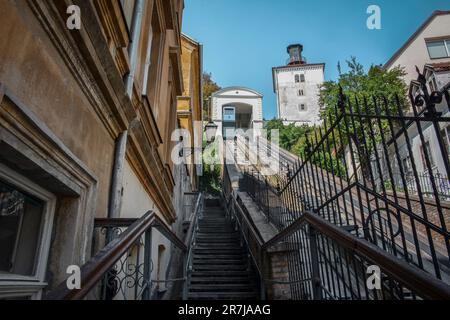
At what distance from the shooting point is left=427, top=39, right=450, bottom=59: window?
24453 millimetres

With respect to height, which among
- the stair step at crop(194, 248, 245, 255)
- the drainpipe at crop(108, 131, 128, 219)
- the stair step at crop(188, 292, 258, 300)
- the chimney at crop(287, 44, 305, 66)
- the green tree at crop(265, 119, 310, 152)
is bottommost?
the stair step at crop(188, 292, 258, 300)

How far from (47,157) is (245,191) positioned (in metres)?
9.38

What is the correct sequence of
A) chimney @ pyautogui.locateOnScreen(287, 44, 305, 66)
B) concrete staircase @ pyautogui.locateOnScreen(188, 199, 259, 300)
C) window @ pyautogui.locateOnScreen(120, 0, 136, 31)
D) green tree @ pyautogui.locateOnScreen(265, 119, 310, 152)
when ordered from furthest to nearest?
chimney @ pyautogui.locateOnScreen(287, 44, 305, 66)
green tree @ pyautogui.locateOnScreen(265, 119, 310, 152)
concrete staircase @ pyautogui.locateOnScreen(188, 199, 259, 300)
window @ pyautogui.locateOnScreen(120, 0, 136, 31)

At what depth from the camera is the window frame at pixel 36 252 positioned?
1659mm

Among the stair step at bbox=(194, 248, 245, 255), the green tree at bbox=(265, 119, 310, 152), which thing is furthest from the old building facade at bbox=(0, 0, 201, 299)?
the green tree at bbox=(265, 119, 310, 152)

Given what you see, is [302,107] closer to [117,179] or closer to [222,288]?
[222,288]

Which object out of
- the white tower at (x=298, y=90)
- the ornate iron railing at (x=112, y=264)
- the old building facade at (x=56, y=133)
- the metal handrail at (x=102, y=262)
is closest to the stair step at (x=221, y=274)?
the ornate iron railing at (x=112, y=264)

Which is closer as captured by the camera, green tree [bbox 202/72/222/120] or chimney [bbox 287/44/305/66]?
green tree [bbox 202/72/222/120]

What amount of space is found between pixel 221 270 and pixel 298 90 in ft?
157

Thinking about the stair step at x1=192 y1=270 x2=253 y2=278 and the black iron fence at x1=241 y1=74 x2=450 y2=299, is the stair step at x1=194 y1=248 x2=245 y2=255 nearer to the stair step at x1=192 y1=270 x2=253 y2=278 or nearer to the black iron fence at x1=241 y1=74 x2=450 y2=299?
the stair step at x1=192 y1=270 x2=253 y2=278

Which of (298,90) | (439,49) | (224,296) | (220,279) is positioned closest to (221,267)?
(220,279)

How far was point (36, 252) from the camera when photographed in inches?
77.7

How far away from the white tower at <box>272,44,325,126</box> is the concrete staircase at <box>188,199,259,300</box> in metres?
41.9
